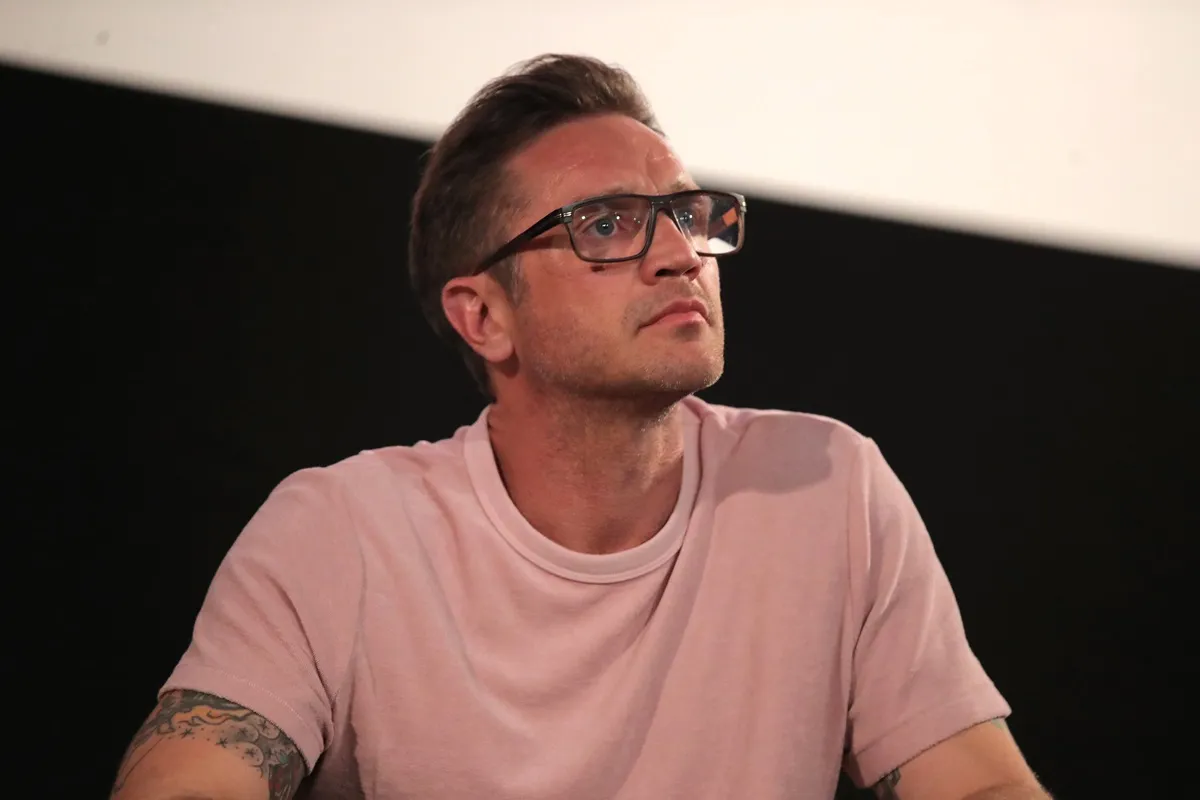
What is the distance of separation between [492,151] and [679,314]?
0.43 m

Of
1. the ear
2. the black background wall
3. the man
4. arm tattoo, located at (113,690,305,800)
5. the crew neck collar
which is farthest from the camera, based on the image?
the black background wall

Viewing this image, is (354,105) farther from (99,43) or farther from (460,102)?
(99,43)

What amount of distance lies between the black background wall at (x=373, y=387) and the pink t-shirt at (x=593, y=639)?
1.43 ft

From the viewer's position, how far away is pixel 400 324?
6.29 ft

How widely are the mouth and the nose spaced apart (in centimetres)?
4

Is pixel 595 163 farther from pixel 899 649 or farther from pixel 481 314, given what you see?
pixel 899 649

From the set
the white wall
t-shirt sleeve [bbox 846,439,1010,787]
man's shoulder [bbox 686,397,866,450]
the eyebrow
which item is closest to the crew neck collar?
man's shoulder [bbox 686,397,866,450]

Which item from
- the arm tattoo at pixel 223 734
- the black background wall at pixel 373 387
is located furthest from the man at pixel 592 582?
the black background wall at pixel 373 387

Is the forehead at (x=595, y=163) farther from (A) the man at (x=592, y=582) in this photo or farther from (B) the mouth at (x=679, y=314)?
(B) the mouth at (x=679, y=314)

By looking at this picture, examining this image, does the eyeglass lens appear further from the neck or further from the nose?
the neck

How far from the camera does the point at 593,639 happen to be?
1.41 meters

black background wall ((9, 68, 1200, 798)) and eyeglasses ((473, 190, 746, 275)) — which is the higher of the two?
eyeglasses ((473, 190, 746, 275))

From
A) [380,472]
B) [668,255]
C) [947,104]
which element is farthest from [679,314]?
[947,104]

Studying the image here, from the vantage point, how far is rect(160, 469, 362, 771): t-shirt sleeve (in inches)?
49.4
